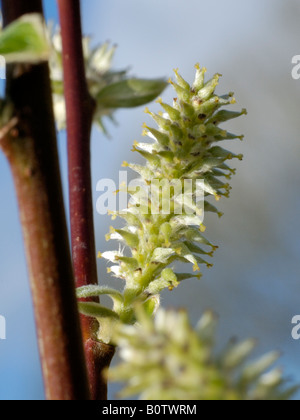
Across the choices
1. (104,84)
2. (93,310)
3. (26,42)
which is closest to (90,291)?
(93,310)

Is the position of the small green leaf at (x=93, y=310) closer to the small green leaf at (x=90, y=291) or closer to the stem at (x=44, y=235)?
the small green leaf at (x=90, y=291)

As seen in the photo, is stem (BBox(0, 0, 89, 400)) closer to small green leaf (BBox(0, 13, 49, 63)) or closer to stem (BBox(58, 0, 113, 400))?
small green leaf (BBox(0, 13, 49, 63))

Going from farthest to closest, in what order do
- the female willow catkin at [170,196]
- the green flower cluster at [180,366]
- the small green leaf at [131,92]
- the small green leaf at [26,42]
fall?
the female willow catkin at [170,196], the small green leaf at [131,92], the small green leaf at [26,42], the green flower cluster at [180,366]

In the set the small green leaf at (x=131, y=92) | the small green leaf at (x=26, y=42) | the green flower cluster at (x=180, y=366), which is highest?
the small green leaf at (x=131, y=92)

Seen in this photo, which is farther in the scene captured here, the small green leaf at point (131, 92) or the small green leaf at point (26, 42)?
the small green leaf at point (131, 92)

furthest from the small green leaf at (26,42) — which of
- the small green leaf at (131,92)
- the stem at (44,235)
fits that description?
the small green leaf at (131,92)
